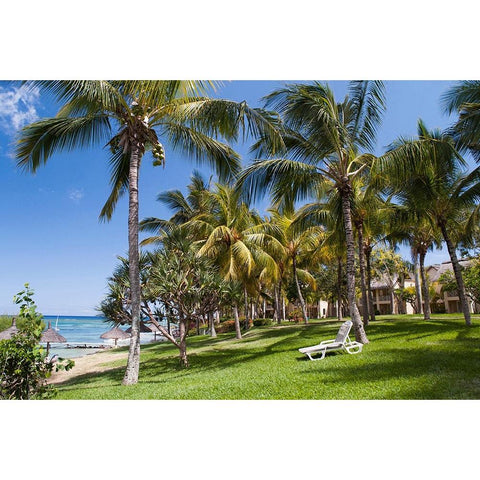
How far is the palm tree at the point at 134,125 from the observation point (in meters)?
4.60

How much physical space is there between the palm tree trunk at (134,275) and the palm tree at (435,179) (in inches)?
166

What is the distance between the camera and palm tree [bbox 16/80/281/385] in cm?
460

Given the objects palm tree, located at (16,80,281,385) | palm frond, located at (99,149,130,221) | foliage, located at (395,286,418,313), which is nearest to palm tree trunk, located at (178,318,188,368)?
palm tree, located at (16,80,281,385)

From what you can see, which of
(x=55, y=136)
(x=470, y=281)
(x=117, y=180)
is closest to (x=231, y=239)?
(x=117, y=180)

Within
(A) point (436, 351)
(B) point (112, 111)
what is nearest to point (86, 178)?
(B) point (112, 111)

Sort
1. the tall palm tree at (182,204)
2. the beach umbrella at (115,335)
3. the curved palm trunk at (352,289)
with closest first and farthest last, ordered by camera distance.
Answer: the curved palm trunk at (352,289), the tall palm tree at (182,204), the beach umbrella at (115,335)

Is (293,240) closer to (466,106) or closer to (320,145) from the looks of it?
(320,145)

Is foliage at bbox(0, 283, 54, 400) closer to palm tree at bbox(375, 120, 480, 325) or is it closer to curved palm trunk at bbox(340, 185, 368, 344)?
curved palm trunk at bbox(340, 185, 368, 344)

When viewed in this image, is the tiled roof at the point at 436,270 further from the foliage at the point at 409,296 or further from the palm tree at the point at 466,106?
the palm tree at the point at 466,106

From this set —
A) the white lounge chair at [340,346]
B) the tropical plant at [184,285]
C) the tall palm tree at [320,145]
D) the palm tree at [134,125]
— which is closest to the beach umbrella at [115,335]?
the tropical plant at [184,285]
